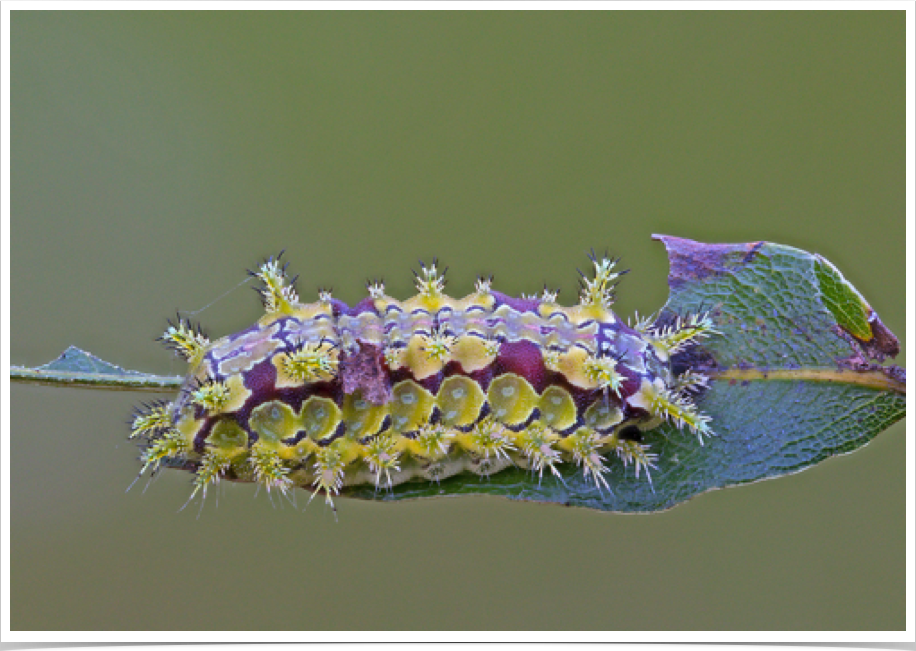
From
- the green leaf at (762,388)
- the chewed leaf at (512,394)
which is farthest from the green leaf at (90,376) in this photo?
the green leaf at (762,388)

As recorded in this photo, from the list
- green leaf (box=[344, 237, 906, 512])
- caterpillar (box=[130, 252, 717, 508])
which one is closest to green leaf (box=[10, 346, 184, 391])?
caterpillar (box=[130, 252, 717, 508])

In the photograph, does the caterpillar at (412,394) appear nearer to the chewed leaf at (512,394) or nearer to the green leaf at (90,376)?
the chewed leaf at (512,394)

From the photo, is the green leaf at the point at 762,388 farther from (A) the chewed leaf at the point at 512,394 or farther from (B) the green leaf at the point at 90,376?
(B) the green leaf at the point at 90,376

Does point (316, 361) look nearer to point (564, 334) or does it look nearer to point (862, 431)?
point (564, 334)

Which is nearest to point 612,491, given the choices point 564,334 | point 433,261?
point 564,334

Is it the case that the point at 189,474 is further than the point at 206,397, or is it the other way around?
the point at 189,474
